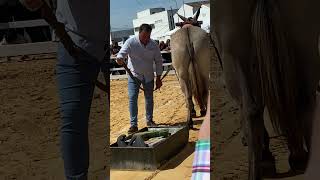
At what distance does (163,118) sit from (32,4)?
4765 millimetres

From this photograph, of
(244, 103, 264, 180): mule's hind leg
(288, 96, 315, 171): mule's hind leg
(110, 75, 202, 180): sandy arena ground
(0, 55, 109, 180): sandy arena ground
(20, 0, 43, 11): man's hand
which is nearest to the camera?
(288, 96, 315, 171): mule's hind leg

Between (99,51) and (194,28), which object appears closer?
(99,51)

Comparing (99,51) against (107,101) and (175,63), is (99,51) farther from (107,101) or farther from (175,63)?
(175,63)

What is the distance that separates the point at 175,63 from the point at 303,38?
478cm

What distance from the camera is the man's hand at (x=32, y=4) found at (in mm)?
1845

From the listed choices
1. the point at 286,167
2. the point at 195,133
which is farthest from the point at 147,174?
the point at 286,167

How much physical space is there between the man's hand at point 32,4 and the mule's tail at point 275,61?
35.7 inches

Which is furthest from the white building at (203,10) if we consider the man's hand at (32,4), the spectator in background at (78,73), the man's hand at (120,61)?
the man's hand at (32,4)

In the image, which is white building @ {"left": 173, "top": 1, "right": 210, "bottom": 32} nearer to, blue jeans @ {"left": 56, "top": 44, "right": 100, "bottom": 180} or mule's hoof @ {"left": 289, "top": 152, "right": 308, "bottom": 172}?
blue jeans @ {"left": 56, "top": 44, "right": 100, "bottom": 180}

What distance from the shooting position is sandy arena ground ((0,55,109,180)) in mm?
2061

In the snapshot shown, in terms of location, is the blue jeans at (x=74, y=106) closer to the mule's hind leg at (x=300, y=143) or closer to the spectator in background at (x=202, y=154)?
the spectator in background at (x=202, y=154)

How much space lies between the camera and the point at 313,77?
1.28m

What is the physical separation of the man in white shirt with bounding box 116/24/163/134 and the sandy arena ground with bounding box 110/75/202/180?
11.7 inches

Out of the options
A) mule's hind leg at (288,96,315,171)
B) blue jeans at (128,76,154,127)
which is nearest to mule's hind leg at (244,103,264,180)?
mule's hind leg at (288,96,315,171)
